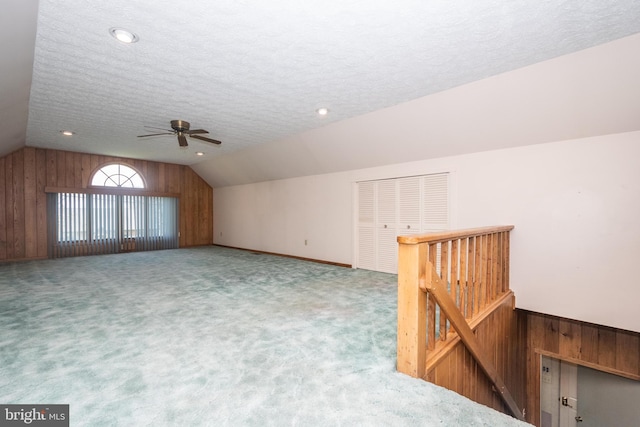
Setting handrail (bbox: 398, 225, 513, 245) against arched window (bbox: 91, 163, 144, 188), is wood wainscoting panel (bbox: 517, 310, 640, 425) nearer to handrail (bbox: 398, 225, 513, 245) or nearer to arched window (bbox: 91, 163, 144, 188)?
handrail (bbox: 398, 225, 513, 245)

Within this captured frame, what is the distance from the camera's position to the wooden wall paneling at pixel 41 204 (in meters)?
6.25

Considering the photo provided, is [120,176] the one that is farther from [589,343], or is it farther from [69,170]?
[589,343]

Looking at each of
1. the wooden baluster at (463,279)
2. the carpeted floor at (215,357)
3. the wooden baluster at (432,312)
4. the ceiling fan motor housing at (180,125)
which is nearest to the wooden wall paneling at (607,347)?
the wooden baluster at (463,279)

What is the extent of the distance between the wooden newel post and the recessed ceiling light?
2.51 metres

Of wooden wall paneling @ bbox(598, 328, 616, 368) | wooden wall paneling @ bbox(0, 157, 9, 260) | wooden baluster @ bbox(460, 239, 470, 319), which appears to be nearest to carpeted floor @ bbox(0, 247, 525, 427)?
wooden baluster @ bbox(460, 239, 470, 319)

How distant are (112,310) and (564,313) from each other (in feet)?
16.2

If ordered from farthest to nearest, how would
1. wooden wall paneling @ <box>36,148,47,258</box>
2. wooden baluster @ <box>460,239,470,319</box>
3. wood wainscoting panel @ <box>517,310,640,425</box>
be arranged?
wooden wall paneling @ <box>36,148,47,258</box>
wood wainscoting panel @ <box>517,310,640,425</box>
wooden baluster @ <box>460,239,470,319</box>

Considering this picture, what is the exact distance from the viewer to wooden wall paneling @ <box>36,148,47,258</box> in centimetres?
625

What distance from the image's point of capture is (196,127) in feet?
15.1

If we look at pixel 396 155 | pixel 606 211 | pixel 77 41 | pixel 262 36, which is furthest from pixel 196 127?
pixel 606 211

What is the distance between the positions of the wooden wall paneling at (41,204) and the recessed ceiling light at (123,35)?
6.01m

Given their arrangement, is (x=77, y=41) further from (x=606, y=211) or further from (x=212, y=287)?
(x=606, y=211)

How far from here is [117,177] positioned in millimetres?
7297

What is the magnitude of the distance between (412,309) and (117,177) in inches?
318
